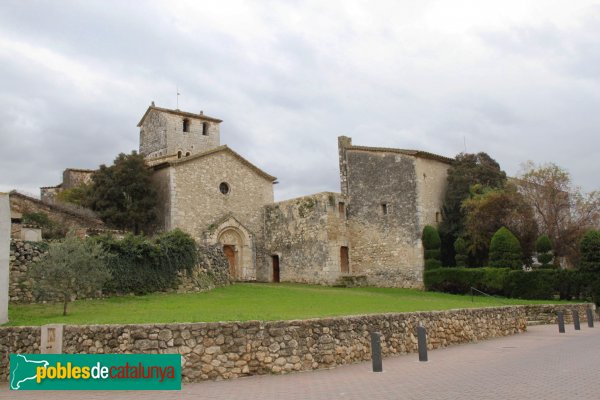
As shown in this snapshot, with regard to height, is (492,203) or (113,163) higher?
(113,163)

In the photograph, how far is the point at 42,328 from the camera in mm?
13023

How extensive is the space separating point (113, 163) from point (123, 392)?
90.2 ft

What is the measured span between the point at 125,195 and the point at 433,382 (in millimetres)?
27901

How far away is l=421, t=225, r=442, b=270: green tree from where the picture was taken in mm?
35000

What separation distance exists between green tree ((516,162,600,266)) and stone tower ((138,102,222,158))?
26488 mm

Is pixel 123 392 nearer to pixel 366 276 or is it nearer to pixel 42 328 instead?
pixel 42 328

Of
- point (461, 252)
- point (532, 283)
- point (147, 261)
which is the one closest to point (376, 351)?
point (147, 261)

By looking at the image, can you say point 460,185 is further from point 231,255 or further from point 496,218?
point 231,255

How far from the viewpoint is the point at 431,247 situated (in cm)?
3519

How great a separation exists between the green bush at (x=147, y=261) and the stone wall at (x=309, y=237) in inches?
488

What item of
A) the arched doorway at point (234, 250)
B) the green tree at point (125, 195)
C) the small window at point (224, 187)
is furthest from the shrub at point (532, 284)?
the green tree at point (125, 195)

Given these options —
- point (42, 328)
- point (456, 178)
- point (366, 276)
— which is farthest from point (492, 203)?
point (42, 328)

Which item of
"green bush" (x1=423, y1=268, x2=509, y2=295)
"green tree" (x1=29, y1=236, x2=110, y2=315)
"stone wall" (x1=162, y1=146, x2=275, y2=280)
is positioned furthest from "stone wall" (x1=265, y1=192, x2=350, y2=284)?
"green tree" (x1=29, y1=236, x2=110, y2=315)

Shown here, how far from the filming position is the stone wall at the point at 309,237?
121 feet
